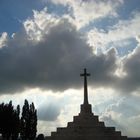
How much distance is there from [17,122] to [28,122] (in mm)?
2277

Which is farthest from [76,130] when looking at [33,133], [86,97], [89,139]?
[33,133]

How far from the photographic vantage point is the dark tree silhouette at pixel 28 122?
65.4 m

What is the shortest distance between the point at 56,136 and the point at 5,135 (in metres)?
11.3

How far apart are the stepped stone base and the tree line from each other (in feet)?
24.3

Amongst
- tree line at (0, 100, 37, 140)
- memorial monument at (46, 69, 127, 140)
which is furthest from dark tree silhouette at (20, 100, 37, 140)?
memorial monument at (46, 69, 127, 140)

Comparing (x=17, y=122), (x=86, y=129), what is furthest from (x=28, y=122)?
(x=86, y=129)

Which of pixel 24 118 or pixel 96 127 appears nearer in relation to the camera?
pixel 96 127

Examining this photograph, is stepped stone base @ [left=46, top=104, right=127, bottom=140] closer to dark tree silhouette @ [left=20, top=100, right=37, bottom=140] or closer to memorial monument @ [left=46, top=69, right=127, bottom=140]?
memorial monument @ [left=46, top=69, right=127, bottom=140]

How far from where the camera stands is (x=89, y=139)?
2179 inches

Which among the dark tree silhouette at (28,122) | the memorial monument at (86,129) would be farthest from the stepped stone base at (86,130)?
the dark tree silhouette at (28,122)

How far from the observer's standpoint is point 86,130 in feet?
188

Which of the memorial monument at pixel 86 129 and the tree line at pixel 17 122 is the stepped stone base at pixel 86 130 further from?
the tree line at pixel 17 122

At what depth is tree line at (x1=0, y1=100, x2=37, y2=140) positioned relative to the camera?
63281mm

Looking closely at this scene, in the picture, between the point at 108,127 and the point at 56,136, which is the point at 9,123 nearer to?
the point at 56,136
